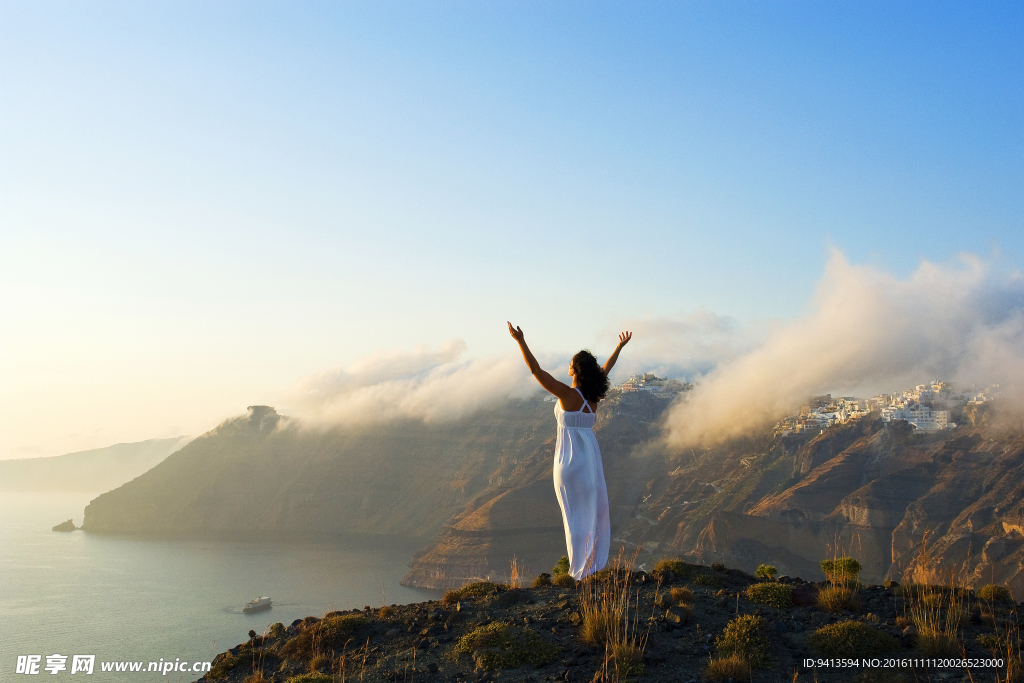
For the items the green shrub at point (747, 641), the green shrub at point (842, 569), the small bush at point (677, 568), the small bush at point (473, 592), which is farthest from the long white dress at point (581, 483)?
the green shrub at point (842, 569)

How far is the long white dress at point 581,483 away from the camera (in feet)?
31.6

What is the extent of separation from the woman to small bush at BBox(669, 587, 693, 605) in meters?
1.56

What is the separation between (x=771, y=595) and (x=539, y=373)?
17.6 ft

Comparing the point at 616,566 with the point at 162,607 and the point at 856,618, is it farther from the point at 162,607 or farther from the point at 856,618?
the point at 162,607

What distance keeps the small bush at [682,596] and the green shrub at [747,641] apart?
982 mm

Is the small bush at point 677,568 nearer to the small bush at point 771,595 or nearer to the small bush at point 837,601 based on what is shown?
the small bush at point 771,595

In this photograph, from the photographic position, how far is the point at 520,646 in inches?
361

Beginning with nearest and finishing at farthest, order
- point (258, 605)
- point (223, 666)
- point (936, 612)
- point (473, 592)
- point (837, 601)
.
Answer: point (936, 612) → point (837, 601) → point (223, 666) → point (473, 592) → point (258, 605)

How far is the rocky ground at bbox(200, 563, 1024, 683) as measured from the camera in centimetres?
849

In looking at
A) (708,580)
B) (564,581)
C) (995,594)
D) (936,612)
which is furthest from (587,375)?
(995,594)

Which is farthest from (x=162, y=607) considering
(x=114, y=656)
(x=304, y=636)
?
(x=304, y=636)

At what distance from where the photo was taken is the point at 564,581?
1220 centimetres

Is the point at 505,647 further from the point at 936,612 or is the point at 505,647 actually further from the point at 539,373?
the point at 936,612

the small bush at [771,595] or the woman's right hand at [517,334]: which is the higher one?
the woman's right hand at [517,334]
